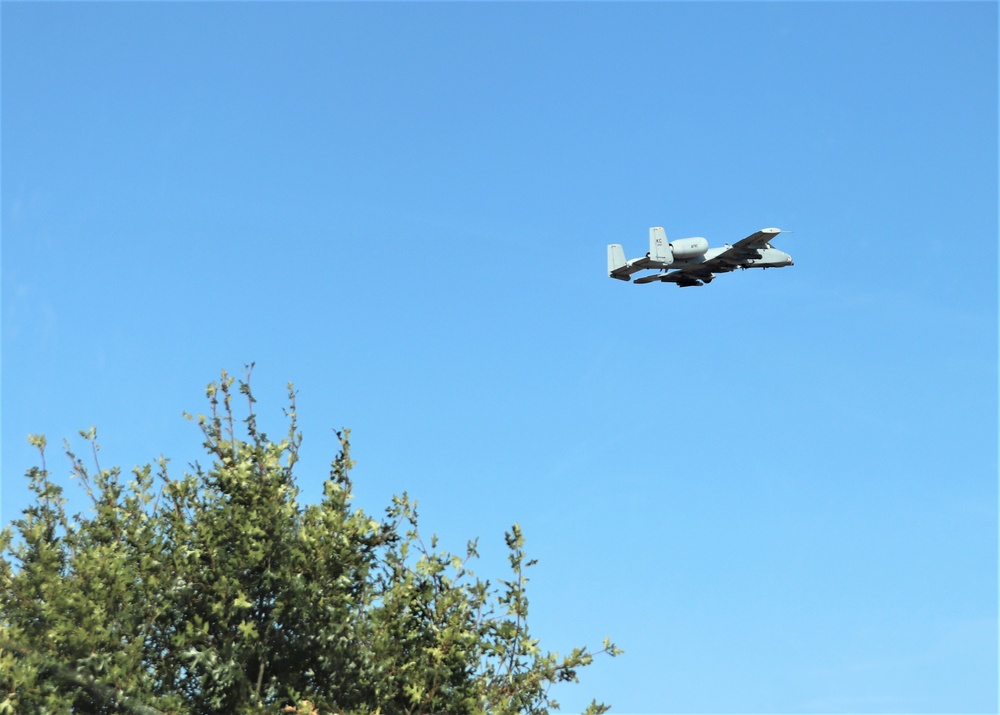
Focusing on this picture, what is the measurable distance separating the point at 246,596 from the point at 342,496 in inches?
109

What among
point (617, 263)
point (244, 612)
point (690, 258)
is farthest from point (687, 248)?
point (244, 612)

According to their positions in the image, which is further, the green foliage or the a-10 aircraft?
the a-10 aircraft

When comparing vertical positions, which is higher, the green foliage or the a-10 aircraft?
the a-10 aircraft

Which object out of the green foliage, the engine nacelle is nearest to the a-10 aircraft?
the engine nacelle

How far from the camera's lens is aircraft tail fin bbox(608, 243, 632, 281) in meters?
50.6

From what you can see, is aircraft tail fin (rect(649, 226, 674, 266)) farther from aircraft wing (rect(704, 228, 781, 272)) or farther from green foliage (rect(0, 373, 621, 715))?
green foliage (rect(0, 373, 621, 715))

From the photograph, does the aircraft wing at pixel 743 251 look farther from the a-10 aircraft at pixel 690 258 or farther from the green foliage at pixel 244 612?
the green foliage at pixel 244 612

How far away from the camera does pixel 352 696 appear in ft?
70.5

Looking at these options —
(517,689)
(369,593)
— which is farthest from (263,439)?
(517,689)

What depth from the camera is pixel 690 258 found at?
163ft

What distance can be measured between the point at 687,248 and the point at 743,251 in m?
3.17

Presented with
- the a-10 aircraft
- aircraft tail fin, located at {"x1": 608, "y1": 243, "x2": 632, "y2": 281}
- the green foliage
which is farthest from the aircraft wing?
the green foliage

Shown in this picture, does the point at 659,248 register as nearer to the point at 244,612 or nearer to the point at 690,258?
the point at 690,258

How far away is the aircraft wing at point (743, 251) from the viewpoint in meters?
50.1
